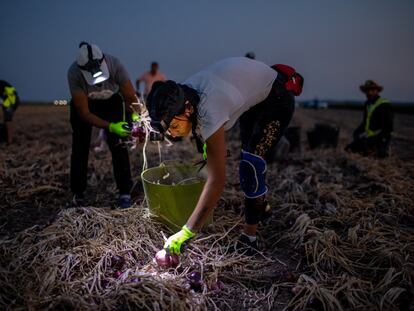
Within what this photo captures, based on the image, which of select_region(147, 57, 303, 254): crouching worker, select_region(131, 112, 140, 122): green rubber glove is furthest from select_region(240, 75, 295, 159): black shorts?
select_region(131, 112, 140, 122): green rubber glove

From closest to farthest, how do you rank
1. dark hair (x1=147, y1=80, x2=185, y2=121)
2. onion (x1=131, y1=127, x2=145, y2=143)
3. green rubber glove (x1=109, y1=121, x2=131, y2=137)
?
dark hair (x1=147, y1=80, x2=185, y2=121)
onion (x1=131, y1=127, x2=145, y2=143)
green rubber glove (x1=109, y1=121, x2=131, y2=137)

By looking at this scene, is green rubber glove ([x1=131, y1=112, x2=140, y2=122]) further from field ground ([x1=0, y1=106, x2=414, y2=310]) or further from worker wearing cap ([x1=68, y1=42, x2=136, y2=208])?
field ground ([x1=0, y1=106, x2=414, y2=310])

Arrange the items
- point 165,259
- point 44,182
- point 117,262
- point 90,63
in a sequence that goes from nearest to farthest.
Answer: point 165,259, point 117,262, point 90,63, point 44,182

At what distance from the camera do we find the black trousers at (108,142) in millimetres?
3291

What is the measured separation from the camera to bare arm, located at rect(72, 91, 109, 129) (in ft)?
9.95

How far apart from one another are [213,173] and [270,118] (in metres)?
0.66

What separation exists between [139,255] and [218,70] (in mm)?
1416

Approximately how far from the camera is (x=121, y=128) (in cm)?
309

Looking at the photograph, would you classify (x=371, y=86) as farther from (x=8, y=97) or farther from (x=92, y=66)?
(x=8, y=97)

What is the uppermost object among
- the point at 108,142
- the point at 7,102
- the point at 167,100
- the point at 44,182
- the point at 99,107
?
the point at 167,100

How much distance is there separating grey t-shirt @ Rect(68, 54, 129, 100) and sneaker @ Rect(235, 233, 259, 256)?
1846mm

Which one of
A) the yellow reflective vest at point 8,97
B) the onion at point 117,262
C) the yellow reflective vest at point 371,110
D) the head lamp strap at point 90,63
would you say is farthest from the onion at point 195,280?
the yellow reflective vest at point 8,97

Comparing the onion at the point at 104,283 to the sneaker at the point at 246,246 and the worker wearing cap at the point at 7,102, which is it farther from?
the worker wearing cap at the point at 7,102

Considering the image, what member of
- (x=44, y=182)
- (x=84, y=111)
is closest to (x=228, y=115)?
(x=84, y=111)
